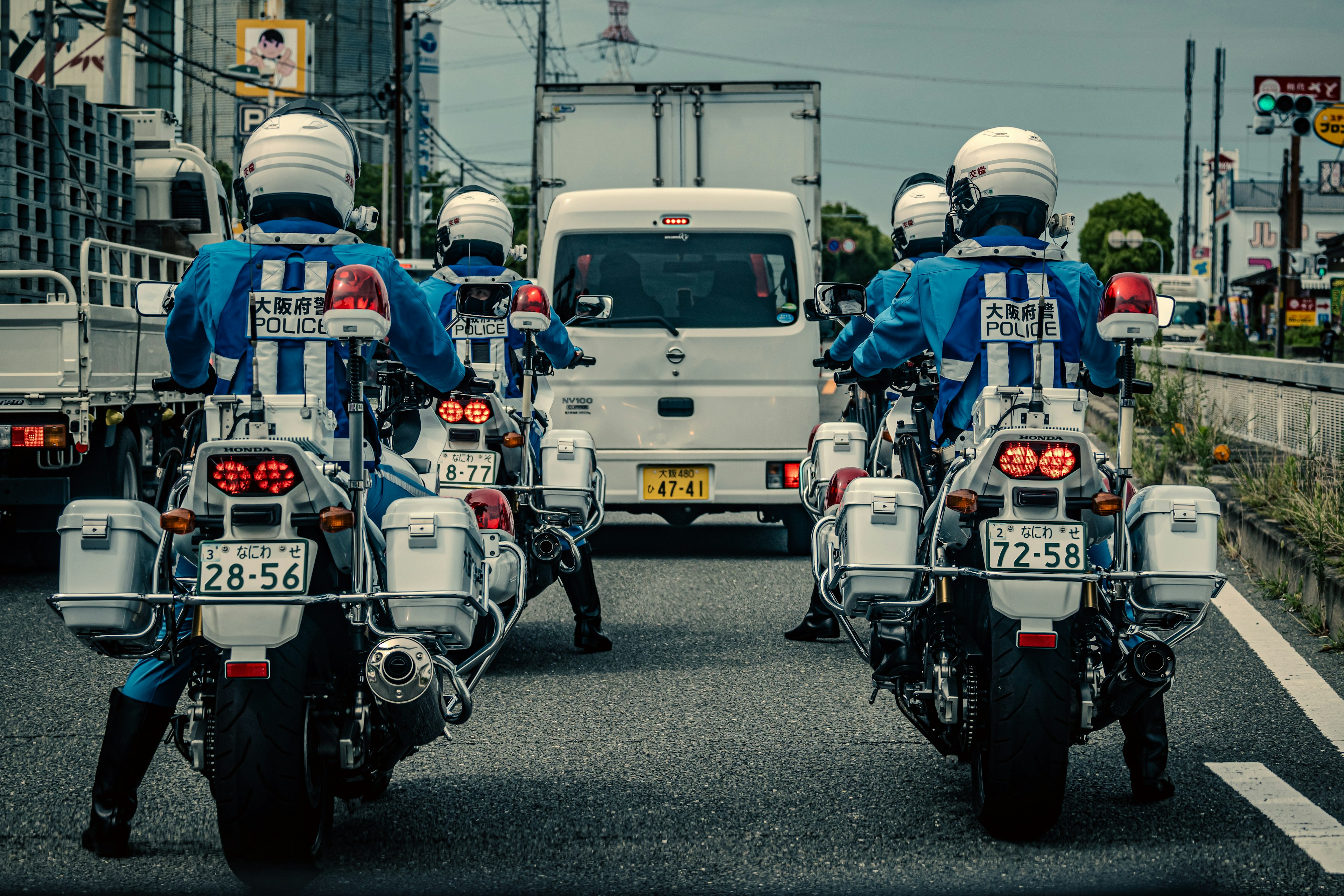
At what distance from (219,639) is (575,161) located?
9.92 metres

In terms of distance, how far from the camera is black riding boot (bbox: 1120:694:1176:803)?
4.74 m

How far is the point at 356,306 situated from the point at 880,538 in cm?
156

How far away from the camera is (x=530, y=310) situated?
6980 mm

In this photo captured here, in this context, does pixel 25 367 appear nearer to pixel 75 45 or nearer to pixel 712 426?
pixel 712 426

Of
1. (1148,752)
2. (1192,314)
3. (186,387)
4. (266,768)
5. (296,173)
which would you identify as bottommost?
(1148,752)

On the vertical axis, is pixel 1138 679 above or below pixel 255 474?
below

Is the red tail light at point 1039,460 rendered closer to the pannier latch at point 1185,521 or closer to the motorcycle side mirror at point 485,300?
the pannier latch at point 1185,521

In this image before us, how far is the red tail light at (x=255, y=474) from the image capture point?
3.78 meters

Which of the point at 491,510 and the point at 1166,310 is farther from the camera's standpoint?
the point at 491,510

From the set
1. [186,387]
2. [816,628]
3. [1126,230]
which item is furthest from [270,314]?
[1126,230]

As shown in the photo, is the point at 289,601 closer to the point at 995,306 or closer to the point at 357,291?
the point at 357,291

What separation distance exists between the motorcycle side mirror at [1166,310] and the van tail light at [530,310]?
290cm

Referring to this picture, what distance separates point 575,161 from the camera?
522 inches

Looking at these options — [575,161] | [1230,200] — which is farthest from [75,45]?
[1230,200]
